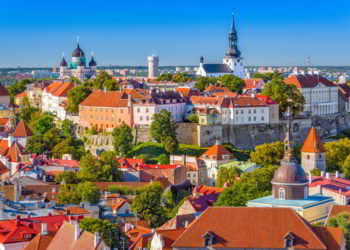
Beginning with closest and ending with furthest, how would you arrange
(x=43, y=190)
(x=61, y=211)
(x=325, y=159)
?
1. (x=61, y=211)
2. (x=43, y=190)
3. (x=325, y=159)

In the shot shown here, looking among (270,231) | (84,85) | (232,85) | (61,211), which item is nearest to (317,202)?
(270,231)

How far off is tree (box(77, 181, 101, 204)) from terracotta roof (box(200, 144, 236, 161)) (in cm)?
1506

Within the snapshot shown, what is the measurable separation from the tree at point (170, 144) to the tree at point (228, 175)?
6358mm

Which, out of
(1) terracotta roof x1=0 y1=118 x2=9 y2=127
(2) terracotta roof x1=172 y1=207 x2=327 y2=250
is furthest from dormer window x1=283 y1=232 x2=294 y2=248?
(1) terracotta roof x1=0 y1=118 x2=9 y2=127

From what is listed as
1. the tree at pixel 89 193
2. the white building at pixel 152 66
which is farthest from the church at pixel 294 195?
the white building at pixel 152 66

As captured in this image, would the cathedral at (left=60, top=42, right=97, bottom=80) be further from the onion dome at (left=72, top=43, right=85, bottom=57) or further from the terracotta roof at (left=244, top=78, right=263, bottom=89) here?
the terracotta roof at (left=244, top=78, right=263, bottom=89)

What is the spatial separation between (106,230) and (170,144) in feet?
96.9

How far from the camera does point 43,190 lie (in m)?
53.8

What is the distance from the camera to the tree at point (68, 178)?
2222 inches

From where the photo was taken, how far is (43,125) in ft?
247

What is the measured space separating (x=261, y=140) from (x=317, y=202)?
31.3 metres

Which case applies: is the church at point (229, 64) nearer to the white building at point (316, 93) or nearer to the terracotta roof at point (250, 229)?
the white building at point (316, 93)

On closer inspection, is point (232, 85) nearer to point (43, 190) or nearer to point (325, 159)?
point (325, 159)

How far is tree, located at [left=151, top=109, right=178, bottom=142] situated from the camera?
66.3 meters
